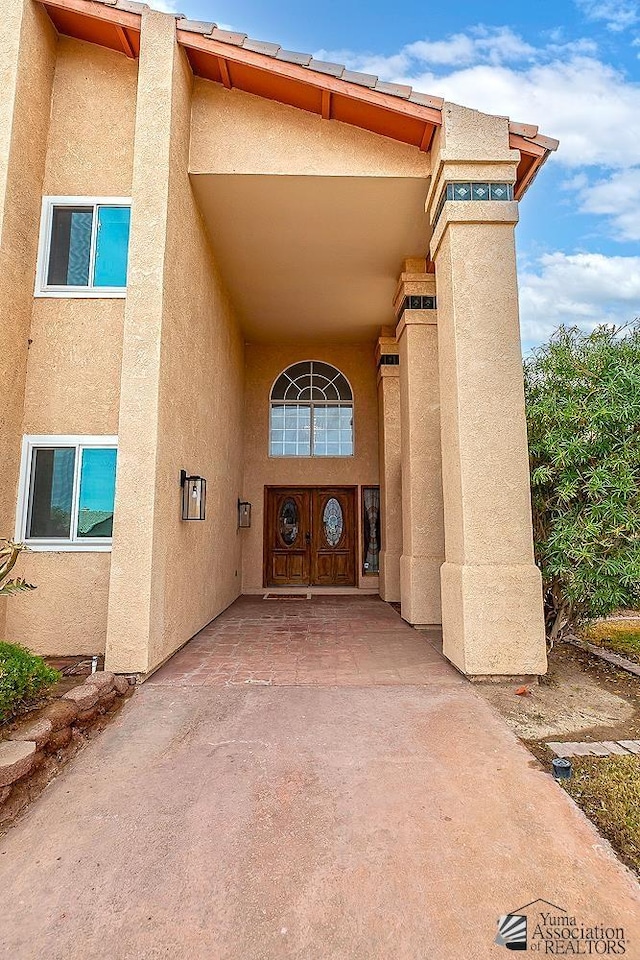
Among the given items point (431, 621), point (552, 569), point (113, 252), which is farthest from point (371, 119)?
point (431, 621)

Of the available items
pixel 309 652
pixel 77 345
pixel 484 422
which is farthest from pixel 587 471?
pixel 77 345

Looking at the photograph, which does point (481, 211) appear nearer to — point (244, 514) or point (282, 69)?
point (282, 69)

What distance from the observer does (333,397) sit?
973 centimetres

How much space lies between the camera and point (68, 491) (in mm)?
4512

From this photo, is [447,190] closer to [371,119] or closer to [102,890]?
[371,119]

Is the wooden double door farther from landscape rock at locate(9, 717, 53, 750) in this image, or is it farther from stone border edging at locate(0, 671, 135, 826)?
landscape rock at locate(9, 717, 53, 750)

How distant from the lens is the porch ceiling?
5.21m

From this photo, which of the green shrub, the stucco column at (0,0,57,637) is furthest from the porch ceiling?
the green shrub

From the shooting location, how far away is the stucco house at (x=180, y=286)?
13.2ft

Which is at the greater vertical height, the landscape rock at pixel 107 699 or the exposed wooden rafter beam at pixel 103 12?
the exposed wooden rafter beam at pixel 103 12

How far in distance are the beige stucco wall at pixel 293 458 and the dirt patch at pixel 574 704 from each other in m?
5.32

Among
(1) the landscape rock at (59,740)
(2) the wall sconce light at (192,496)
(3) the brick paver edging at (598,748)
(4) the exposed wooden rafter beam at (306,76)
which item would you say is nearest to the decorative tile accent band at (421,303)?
(4) the exposed wooden rafter beam at (306,76)

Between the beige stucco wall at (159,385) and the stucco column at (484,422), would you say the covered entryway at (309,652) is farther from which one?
the stucco column at (484,422)

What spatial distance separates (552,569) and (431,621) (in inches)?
84.7
